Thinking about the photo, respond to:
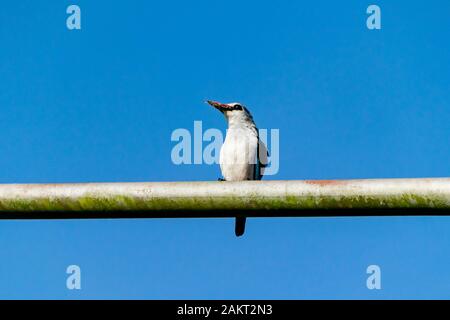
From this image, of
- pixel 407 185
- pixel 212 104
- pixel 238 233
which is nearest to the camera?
pixel 407 185

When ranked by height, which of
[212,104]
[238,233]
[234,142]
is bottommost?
[238,233]

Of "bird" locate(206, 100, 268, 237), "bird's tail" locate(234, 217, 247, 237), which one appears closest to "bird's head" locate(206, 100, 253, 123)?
"bird" locate(206, 100, 268, 237)

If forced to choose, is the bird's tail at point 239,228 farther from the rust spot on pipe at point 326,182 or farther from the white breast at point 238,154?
the rust spot on pipe at point 326,182

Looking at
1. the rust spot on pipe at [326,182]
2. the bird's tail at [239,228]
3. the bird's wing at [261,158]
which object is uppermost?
the bird's wing at [261,158]

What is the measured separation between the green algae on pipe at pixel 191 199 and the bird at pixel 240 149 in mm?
6442

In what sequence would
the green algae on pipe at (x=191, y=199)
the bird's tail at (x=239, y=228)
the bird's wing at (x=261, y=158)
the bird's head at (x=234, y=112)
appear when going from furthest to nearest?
the bird's head at (x=234, y=112) → the bird's wing at (x=261, y=158) → the bird's tail at (x=239, y=228) → the green algae on pipe at (x=191, y=199)

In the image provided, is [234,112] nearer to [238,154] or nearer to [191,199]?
[238,154]

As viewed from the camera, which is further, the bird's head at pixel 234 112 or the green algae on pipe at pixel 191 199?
the bird's head at pixel 234 112

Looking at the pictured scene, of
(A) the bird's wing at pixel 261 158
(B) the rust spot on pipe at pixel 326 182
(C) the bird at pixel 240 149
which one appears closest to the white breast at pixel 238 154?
(C) the bird at pixel 240 149

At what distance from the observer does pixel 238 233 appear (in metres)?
7.88

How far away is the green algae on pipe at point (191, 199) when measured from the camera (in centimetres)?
141
